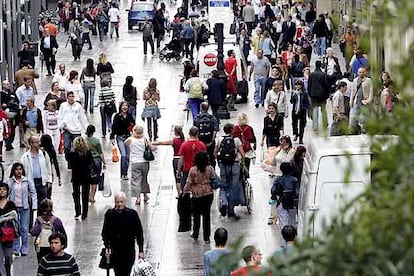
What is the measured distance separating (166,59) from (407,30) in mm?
41058

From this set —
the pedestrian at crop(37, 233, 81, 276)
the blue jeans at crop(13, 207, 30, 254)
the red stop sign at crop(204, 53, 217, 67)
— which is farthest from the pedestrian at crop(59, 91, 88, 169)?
the pedestrian at crop(37, 233, 81, 276)

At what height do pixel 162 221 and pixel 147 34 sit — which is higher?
pixel 147 34

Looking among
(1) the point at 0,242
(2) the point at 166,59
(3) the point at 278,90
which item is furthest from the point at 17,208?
(2) the point at 166,59

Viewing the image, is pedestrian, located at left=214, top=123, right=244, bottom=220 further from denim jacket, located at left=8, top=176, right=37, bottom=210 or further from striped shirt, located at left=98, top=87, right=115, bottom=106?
striped shirt, located at left=98, top=87, right=115, bottom=106

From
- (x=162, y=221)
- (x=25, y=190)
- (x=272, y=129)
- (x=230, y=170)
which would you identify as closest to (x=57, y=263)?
(x=25, y=190)

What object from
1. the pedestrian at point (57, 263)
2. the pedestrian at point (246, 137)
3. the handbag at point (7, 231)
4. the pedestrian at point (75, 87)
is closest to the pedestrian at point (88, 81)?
the pedestrian at point (75, 87)

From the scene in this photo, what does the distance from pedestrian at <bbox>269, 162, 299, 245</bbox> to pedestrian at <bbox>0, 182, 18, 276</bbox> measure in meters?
3.41

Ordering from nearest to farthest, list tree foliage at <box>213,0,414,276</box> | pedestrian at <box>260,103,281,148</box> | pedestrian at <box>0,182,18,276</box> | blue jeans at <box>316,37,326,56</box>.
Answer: tree foliage at <box>213,0,414,276</box>
pedestrian at <box>0,182,18,276</box>
pedestrian at <box>260,103,281,148</box>
blue jeans at <box>316,37,326,56</box>

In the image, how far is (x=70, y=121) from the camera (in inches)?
952

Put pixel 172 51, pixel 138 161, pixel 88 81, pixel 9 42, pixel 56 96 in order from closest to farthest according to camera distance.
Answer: pixel 138 161, pixel 56 96, pixel 88 81, pixel 9 42, pixel 172 51

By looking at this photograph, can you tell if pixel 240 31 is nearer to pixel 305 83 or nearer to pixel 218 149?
pixel 305 83

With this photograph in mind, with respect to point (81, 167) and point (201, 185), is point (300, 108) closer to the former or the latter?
point (81, 167)

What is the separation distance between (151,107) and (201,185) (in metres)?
9.28

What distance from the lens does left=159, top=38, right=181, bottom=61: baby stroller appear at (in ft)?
149
